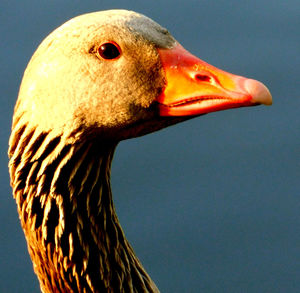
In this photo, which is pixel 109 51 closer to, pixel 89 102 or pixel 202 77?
pixel 89 102

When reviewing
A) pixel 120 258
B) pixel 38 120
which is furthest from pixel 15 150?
pixel 120 258

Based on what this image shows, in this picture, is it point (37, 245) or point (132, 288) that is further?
point (132, 288)

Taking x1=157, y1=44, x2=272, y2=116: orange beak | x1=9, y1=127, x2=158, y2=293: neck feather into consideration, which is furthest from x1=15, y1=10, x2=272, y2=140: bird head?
x1=9, y1=127, x2=158, y2=293: neck feather

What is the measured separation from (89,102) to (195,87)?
45 centimetres

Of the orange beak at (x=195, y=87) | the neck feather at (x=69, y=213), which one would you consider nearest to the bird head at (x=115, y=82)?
the orange beak at (x=195, y=87)

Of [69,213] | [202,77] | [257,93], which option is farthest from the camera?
[69,213]

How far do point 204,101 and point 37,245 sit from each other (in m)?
1.06

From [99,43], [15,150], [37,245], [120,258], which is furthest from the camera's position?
[120,258]

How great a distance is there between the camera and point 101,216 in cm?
358

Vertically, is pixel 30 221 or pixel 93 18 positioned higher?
pixel 93 18

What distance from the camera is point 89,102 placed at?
3.12 metres

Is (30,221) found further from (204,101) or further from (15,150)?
(204,101)

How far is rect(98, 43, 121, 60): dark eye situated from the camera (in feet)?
10.1

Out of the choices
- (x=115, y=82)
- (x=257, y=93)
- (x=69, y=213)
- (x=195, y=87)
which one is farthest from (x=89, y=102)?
(x=257, y=93)
